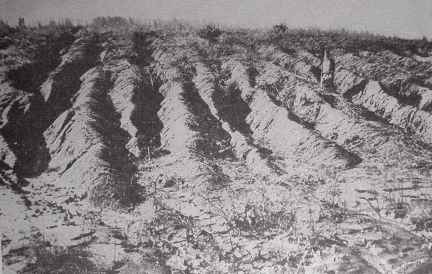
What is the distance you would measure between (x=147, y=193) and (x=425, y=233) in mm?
5334

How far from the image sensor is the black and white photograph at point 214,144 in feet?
25.4

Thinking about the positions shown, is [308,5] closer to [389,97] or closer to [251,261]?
[389,97]

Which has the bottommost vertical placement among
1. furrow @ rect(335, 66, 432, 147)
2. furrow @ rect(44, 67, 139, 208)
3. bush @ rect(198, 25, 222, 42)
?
furrow @ rect(44, 67, 139, 208)

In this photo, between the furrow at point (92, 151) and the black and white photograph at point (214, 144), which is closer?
the black and white photograph at point (214, 144)

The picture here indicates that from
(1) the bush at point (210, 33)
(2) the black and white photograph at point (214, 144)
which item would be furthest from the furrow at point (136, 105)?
(1) the bush at point (210, 33)

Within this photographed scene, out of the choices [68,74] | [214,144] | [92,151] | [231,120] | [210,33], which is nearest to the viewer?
[92,151]

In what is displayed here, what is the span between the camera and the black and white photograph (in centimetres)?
775

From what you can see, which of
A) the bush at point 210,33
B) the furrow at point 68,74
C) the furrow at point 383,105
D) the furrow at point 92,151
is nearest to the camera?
the furrow at point 92,151

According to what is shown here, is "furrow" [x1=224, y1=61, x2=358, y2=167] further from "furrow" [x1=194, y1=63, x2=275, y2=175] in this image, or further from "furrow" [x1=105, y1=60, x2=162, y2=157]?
"furrow" [x1=105, y1=60, x2=162, y2=157]

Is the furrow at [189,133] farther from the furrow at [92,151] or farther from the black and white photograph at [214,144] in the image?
the furrow at [92,151]

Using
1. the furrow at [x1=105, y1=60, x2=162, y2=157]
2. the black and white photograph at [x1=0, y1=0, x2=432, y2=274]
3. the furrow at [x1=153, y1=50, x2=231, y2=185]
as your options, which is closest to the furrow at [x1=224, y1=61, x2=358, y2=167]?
the black and white photograph at [x1=0, y1=0, x2=432, y2=274]

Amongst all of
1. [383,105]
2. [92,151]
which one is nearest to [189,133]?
[92,151]

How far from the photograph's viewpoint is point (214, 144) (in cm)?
1066

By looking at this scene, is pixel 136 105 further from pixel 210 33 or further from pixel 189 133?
pixel 210 33
